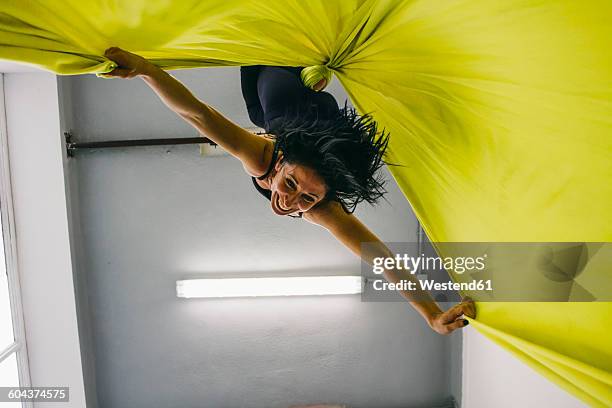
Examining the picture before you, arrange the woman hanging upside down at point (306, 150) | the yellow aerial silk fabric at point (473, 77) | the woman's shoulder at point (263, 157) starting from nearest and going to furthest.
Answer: the yellow aerial silk fabric at point (473, 77)
the woman hanging upside down at point (306, 150)
the woman's shoulder at point (263, 157)

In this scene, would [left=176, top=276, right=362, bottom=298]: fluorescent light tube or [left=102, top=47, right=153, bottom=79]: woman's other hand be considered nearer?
[left=102, top=47, right=153, bottom=79]: woman's other hand

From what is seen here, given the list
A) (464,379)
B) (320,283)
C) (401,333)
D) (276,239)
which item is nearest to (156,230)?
(276,239)

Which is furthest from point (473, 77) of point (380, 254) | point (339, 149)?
point (380, 254)

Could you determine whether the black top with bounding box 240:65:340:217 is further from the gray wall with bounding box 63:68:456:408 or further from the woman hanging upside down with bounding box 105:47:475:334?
the gray wall with bounding box 63:68:456:408

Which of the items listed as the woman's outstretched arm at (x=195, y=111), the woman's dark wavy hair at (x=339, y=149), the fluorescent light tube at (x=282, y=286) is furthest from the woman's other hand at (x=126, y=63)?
the fluorescent light tube at (x=282, y=286)

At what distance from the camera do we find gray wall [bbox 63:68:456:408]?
258 centimetres

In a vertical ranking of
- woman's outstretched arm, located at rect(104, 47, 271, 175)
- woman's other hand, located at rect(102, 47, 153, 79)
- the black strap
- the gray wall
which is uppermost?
woman's other hand, located at rect(102, 47, 153, 79)

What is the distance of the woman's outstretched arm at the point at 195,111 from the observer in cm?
96

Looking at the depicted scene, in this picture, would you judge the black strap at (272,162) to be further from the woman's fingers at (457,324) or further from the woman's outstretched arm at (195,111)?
the woman's fingers at (457,324)

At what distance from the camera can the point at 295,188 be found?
1283 millimetres

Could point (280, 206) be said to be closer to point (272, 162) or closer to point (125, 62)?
point (272, 162)

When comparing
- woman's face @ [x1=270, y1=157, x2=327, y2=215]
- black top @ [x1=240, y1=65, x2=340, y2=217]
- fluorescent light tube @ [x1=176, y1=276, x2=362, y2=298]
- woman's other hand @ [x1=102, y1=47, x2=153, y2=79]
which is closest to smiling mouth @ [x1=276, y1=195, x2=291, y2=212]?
woman's face @ [x1=270, y1=157, x2=327, y2=215]

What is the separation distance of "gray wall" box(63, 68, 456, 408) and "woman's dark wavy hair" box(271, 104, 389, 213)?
1351 millimetres

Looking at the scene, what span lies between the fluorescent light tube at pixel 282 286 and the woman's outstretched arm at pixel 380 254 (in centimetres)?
94
